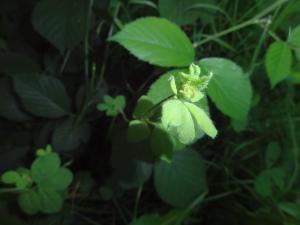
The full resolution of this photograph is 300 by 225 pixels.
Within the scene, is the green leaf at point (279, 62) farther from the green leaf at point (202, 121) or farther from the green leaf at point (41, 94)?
the green leaf at point (41, 94)

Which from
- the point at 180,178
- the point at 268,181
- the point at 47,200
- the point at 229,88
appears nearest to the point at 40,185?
the point at 47,200

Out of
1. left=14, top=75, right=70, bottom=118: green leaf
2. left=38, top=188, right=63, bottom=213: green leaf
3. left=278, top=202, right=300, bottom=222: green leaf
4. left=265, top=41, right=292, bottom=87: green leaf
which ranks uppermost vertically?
left=265, top=41, right=292, bottom=87: green leaf

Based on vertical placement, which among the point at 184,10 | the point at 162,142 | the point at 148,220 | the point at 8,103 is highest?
the point at 184,10

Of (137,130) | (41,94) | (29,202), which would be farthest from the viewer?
(41,94)

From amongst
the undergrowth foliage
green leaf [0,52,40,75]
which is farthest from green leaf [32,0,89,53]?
green leaf [0,52,40,75]

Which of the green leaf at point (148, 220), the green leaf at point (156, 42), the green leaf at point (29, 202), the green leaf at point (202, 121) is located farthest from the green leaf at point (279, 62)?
the green leaf at point (29, 202)

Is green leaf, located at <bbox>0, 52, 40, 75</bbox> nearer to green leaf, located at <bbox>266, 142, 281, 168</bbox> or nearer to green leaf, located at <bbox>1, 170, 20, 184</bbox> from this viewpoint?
green leaf, located at <bbox>1, 170, 20, 184</bbox>

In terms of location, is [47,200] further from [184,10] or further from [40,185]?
[184,10]
